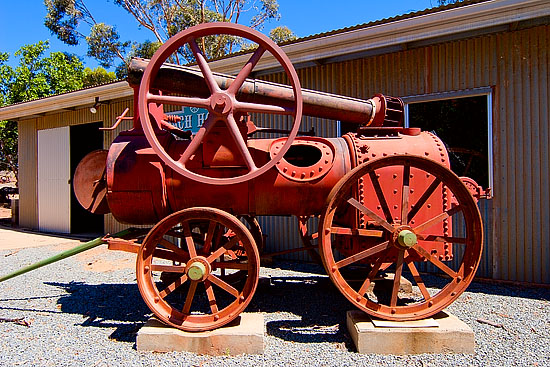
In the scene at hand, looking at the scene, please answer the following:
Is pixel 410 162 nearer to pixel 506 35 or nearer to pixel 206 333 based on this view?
pixel 206 333

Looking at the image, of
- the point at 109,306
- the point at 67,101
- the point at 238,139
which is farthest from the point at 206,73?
the point at 67,101

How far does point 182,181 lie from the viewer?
140 inches

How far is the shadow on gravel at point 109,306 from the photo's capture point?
3.78 metres

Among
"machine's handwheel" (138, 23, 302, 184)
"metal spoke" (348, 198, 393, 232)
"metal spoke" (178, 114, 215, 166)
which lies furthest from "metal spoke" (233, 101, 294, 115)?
"metal spoke" (348, 198, 393, 232)

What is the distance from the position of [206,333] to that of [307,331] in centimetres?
96

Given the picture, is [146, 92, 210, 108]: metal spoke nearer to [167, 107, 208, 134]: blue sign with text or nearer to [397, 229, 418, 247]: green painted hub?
[397, 229, 418, 247]: green painted hub

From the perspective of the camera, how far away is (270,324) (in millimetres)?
3725

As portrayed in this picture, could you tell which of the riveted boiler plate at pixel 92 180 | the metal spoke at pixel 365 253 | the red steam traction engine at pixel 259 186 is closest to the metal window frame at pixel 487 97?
the red steam traction engine at pixel 259 186

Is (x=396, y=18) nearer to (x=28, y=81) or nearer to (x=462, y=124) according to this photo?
(x=462, y=124)

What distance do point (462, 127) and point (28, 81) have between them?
1528 centimetres

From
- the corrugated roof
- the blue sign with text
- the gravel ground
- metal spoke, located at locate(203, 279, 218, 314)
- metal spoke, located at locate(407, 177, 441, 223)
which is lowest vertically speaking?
the gravel ground

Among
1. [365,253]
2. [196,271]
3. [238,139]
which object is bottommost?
[196,271]

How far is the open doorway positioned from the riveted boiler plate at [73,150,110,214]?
426 centimetres

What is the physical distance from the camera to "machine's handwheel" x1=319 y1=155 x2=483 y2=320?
3.24 m
